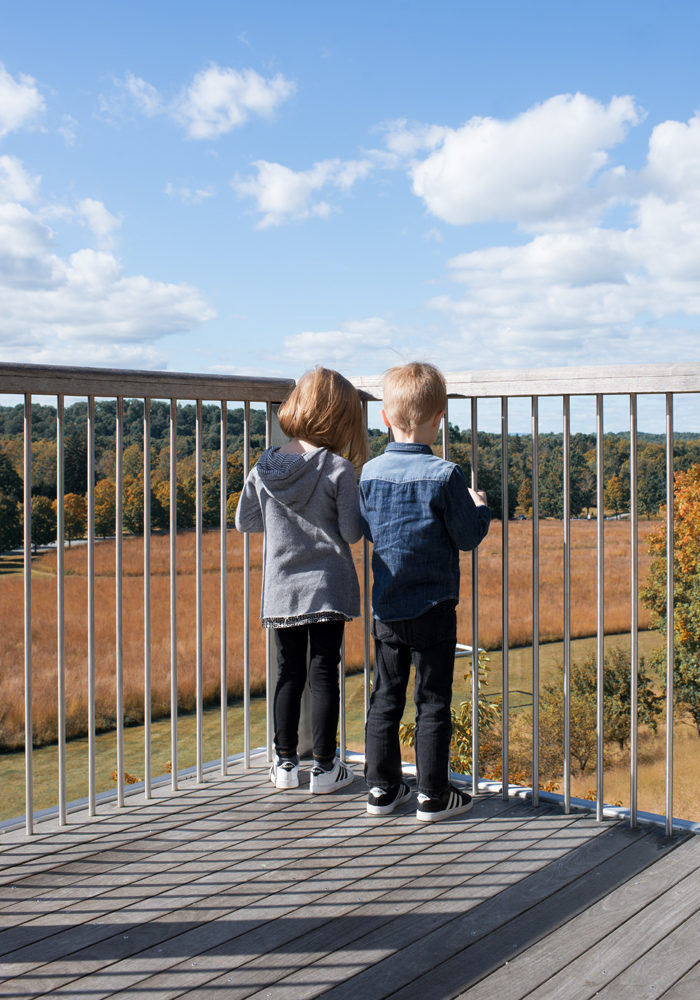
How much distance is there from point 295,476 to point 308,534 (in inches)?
7.0

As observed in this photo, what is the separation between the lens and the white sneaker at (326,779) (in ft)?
8.66

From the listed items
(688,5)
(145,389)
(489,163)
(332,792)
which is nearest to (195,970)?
(332,792)

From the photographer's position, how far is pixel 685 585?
24.7 meters

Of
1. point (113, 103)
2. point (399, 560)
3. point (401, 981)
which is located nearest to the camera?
point (401, 981)

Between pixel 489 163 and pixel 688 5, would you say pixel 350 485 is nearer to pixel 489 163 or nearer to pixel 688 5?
pixel 489 163

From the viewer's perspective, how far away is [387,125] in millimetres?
40531

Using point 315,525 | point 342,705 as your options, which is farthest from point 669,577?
point 342,705

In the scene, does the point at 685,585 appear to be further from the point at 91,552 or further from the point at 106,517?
the point at 91,552

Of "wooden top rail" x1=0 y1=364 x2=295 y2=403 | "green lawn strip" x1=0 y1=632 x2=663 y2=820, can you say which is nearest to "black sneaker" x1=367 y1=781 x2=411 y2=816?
"wooden top rail" x1=0 y1=364 x2=295 y2=403

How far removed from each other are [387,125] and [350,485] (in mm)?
41884

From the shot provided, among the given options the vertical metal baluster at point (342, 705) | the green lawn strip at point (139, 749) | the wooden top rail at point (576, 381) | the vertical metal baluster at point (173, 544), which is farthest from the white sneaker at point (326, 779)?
the green lawn strip at point (139, 749)

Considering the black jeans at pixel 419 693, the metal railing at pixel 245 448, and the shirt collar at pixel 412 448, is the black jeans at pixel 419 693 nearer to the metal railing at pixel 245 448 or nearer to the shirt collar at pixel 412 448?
the metal railing at pixel 245 448

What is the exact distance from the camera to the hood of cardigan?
8.02 feet

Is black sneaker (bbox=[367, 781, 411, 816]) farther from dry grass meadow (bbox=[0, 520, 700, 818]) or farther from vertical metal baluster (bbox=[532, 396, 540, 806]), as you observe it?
dry grass meadow (bbox=[0, 520, 700, 818])
